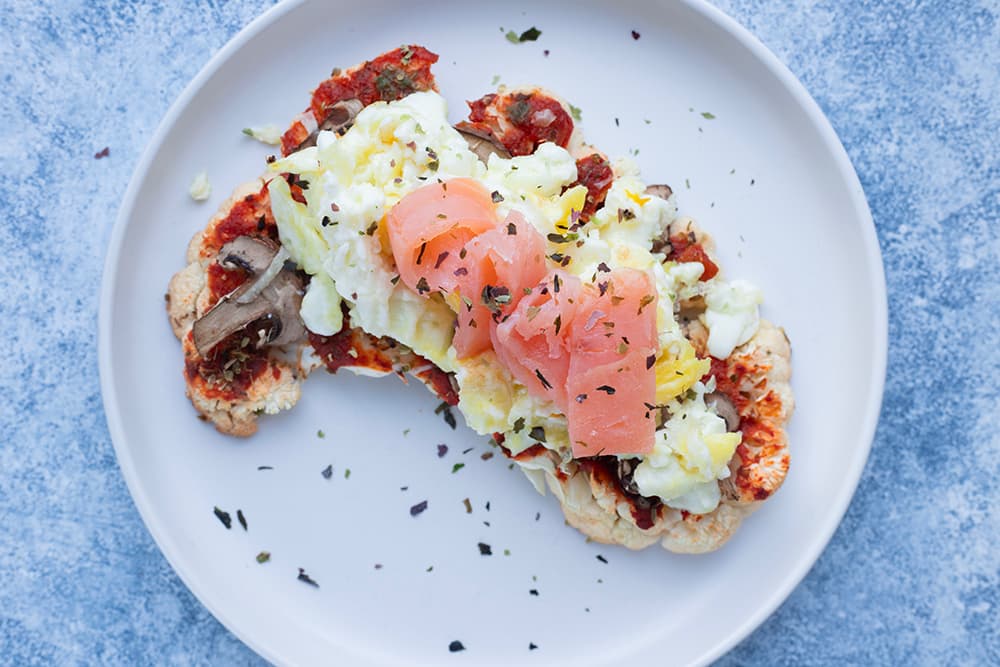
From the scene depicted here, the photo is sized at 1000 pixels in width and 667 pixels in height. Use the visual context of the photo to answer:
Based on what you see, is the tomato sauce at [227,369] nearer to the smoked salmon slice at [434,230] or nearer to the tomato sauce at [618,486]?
the smoked salmon slice at [434,230]

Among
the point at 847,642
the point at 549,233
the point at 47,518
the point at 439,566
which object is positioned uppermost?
the point at 549,233

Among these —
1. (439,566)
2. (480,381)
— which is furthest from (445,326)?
(439,566)

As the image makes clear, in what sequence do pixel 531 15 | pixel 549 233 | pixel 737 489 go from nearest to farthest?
pixel 549 233
pixel 737 489
pixel 531 15

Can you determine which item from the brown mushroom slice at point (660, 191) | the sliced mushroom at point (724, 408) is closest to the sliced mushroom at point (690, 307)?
the sliced mushroom at point (724, 408)

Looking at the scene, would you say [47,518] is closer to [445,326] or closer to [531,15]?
[445,326]

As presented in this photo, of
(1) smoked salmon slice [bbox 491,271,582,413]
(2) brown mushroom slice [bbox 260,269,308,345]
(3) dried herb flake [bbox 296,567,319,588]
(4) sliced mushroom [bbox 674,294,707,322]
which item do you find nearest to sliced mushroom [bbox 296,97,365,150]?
(2) brown mushroom slice [bbox 260,269,308,345]

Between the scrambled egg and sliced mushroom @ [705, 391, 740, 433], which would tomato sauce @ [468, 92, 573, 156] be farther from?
sliced mushroom @ [705, 391, 740, 433]

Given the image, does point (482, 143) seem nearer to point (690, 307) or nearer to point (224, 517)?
point (690, 307)

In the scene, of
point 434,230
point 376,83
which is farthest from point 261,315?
point 376,83
